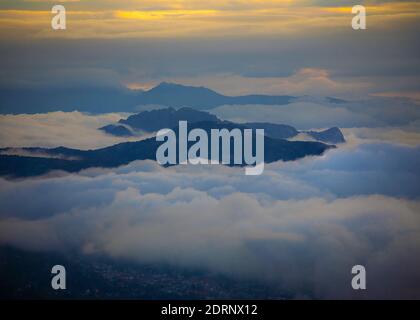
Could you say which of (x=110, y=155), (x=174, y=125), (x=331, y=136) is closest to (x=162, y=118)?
(x=174, y=125)

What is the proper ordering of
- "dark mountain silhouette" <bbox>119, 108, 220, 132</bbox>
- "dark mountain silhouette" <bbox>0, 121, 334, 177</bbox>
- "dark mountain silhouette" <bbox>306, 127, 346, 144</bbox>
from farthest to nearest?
1. "dark mountain silhouette" <bbox>306, 127, 346, 144</bbox>
2. "dark mountain silhouette" <bbox>119, 108, 220, 132</bbox>
3. "dark mountain silhouette" <bbox>0, 121, 334, 177</bbox>

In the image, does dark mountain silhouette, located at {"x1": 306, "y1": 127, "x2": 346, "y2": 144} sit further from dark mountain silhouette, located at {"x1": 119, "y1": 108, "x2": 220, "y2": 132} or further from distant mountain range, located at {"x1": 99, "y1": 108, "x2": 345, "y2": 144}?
dark mountain silhouette, located at {"x1": 119, "y1": 108, "x2": 220, "y2": 132}

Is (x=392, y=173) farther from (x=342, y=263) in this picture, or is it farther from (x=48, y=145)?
(x=48, y=145)

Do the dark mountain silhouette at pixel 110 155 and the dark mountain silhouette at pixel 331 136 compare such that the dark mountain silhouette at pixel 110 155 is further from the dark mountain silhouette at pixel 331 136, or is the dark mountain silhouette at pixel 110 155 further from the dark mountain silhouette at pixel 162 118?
the dark mountain silhouette at pixel 162 118

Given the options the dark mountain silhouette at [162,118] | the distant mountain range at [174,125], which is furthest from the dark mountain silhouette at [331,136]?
the dark mountain silhouette at [162,118]

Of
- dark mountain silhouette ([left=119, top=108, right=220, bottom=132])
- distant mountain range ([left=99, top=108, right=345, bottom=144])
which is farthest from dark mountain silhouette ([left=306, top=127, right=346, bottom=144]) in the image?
dark mountain silhouette ([left=119, top=108, right=220, bottom=132])
